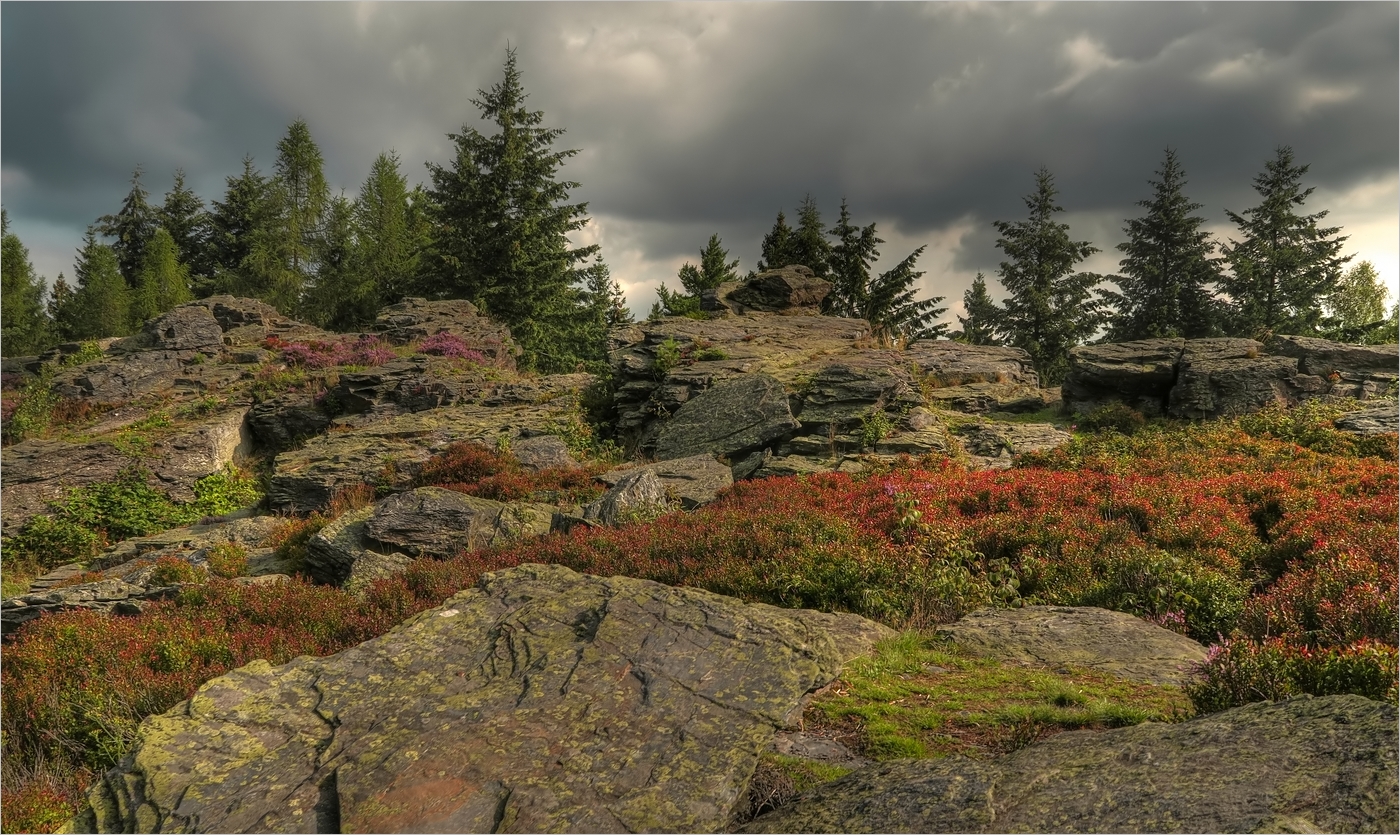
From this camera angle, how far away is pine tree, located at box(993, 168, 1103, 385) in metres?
48.8

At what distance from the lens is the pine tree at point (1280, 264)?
43.4 m

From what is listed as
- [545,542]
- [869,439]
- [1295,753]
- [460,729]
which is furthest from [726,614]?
[869,439]

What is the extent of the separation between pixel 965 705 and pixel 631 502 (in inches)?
316

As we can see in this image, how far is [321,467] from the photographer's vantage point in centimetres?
1905

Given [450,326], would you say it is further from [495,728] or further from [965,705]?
[965,705]

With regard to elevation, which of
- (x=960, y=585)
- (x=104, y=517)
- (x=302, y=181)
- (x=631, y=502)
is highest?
(x=302, y=181)

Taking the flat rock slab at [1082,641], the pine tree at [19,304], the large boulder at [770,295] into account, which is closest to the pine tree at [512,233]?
the large boulder at [770,295]

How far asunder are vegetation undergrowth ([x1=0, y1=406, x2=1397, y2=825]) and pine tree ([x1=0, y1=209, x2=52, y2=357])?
69116 millimetres

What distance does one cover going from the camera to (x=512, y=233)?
39.8 m

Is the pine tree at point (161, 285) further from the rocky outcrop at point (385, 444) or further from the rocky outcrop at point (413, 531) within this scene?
the rocky outcrop at point (413, 531)

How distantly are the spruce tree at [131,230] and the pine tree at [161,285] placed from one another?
42.9ft

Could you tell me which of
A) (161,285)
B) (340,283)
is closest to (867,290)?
(340,283)

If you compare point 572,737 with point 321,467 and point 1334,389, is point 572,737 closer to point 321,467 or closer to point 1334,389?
point 321,467

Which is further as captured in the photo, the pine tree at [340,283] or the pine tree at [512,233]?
the pine tree at [340,283]
